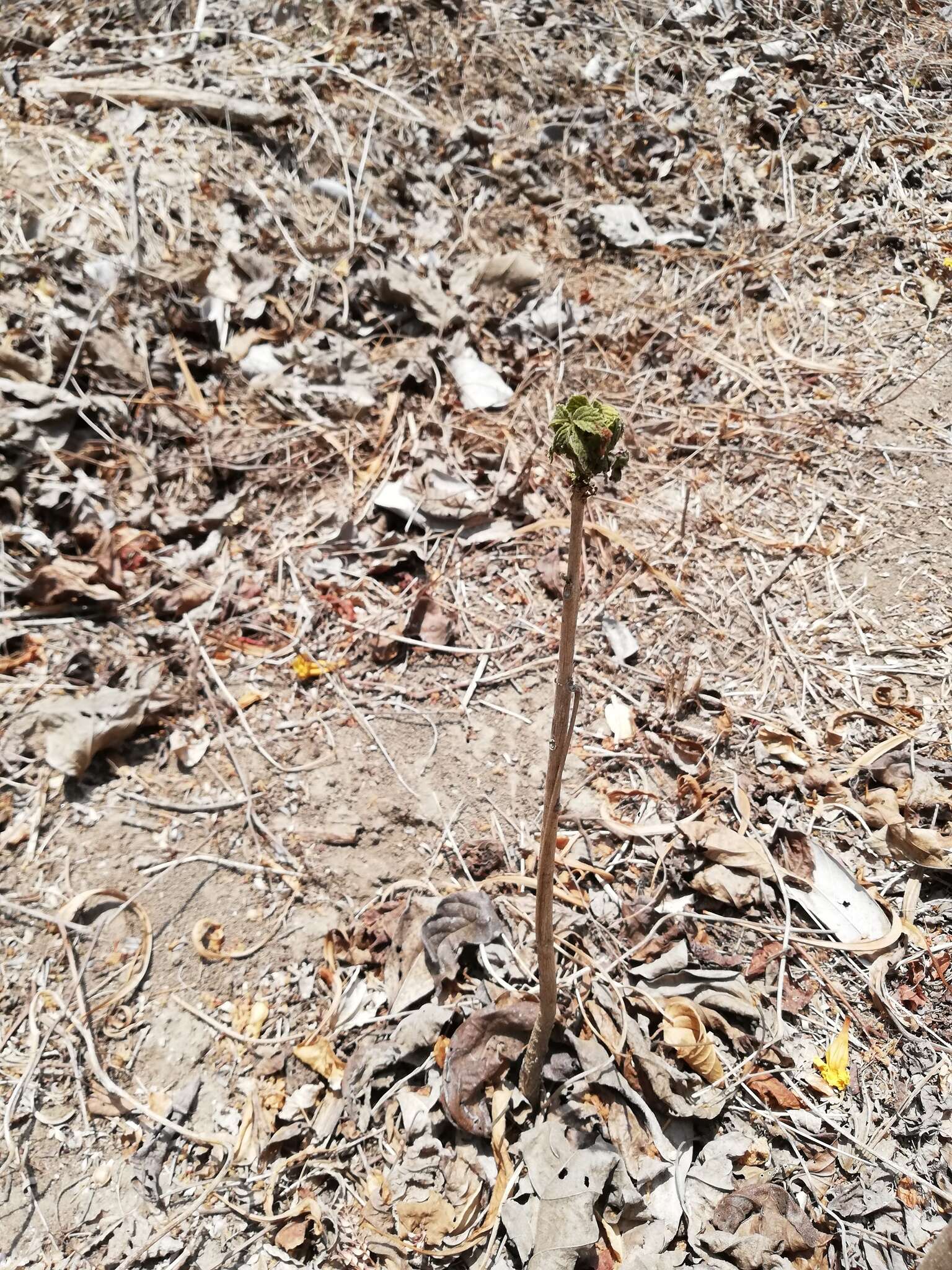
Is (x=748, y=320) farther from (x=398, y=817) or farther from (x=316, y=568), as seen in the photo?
(x=398, y=817)

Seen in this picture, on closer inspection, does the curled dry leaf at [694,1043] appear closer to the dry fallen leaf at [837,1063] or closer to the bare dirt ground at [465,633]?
the bare dirt ground at [465,633]

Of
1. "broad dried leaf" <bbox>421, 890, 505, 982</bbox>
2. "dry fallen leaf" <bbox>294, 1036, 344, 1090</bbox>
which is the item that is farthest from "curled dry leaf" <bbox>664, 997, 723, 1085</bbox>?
"dry fallen leaf" <bbox>294, 1036, 344, 1090</bbox>

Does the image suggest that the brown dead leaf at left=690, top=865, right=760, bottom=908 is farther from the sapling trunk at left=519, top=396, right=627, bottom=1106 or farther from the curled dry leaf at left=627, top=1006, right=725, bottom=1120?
the sapling trunk at left=519, top=396, right=627, bottom=1106

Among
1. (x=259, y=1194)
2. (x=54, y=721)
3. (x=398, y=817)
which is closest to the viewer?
(x=259, y=1194)

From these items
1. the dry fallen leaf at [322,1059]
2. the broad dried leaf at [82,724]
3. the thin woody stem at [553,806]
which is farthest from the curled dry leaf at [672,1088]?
the broad dried leaf at [82,724]

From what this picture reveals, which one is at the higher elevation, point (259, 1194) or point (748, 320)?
point (748, 320)

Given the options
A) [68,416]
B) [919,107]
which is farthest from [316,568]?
[919,107]
